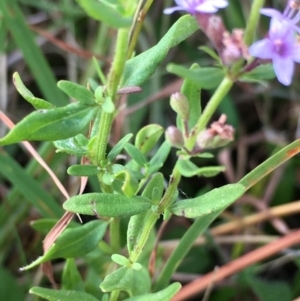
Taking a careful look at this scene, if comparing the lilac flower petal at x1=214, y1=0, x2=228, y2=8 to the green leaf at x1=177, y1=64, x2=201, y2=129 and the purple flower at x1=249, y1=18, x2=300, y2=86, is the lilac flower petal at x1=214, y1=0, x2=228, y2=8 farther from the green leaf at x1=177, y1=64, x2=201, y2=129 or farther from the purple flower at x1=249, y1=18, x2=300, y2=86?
the green leaf at x1=177, y1=64, x2=201, y2=129

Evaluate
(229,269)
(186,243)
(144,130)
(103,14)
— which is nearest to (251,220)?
(229,269)

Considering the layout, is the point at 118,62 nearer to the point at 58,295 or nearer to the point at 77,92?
the point at 77,92

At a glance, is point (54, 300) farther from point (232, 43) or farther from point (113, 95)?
point (232, 43)

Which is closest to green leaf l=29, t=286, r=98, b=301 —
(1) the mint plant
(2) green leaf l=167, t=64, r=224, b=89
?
(1) the mint plant

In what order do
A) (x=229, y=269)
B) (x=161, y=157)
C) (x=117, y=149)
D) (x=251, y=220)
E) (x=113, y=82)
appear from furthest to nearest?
1. (x=251, y=220)
2. (x=229, y=269)
3. (x=161, y=157)
4. (x=117, y=149)
5. (x=113, y=82)

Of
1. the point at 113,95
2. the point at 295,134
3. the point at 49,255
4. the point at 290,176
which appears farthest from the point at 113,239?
the point at 295,134

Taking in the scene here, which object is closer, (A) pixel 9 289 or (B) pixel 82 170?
(B) pixel 82 170
